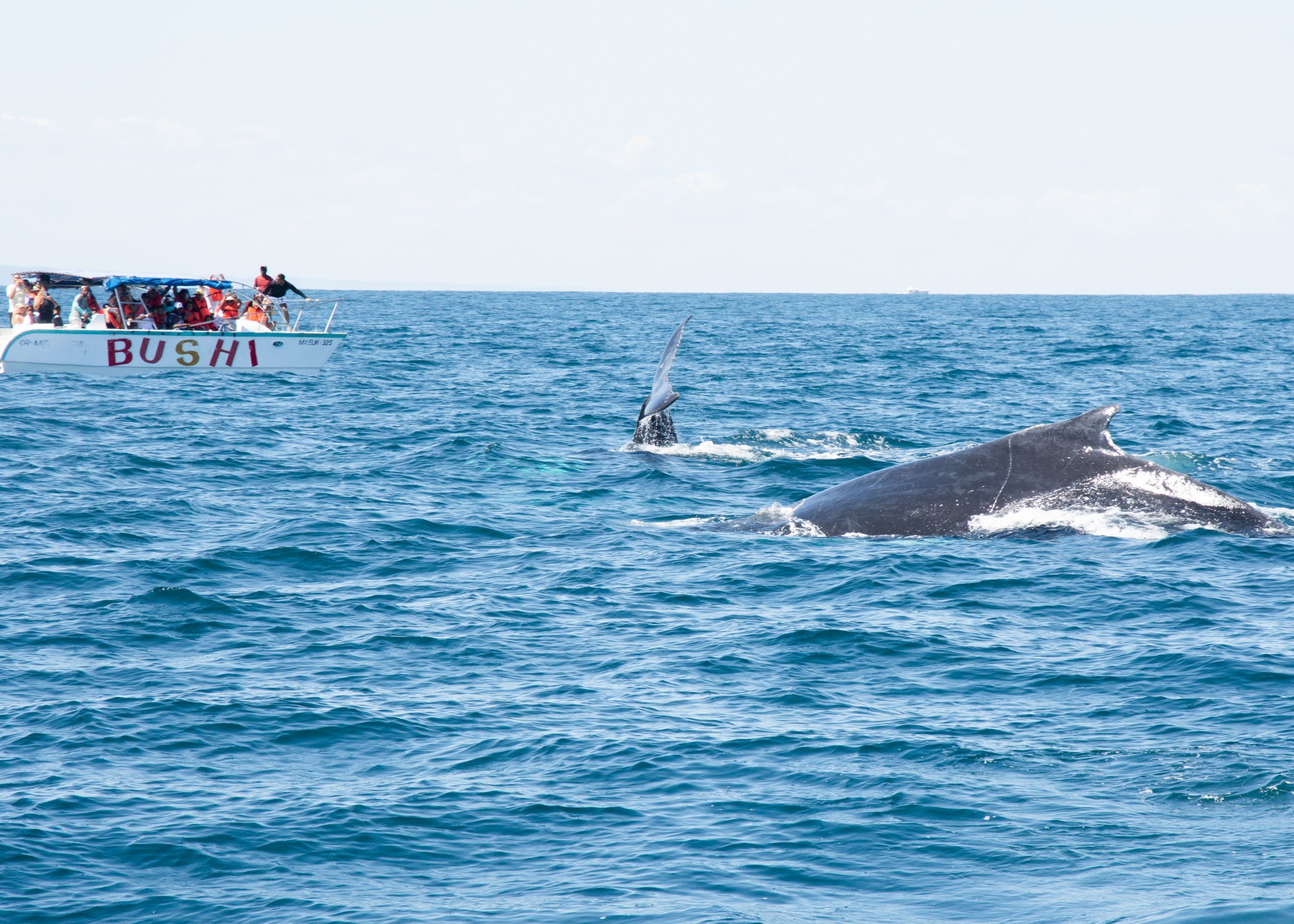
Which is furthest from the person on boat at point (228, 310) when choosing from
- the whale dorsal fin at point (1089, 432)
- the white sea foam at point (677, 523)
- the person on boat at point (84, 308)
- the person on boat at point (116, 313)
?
the whale dorsal fin at point (1089, 432)

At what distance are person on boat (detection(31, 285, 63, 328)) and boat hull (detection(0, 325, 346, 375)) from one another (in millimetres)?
658

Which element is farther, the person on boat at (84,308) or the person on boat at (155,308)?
the person on boat at (155,308)

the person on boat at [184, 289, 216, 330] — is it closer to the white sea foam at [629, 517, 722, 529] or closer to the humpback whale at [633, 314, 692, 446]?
the humpback whale at [633, 314, 692, 446]

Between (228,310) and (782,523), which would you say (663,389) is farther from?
(228,310)

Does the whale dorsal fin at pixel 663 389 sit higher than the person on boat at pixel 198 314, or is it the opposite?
the person on boat at pixel 198 314

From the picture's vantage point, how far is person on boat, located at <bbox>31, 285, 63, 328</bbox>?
34375mm

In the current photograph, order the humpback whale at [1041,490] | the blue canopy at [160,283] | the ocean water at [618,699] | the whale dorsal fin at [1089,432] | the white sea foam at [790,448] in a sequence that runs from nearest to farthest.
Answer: the ocean water at [618,699] < the whale dorsal fin at [1089,432] < the humpback whale at [1041,490] < the white sea foam at [790,448] < the blue canopy at [160,283]

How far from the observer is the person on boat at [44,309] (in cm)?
3438

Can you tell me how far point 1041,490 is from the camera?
14.0 meters

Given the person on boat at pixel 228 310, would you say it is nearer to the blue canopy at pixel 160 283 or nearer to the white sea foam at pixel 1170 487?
the blue canopy at pixel 160 283

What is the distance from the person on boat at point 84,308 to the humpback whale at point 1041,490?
26188 millimetres

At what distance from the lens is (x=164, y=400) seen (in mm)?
30422

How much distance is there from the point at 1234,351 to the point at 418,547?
138 feet

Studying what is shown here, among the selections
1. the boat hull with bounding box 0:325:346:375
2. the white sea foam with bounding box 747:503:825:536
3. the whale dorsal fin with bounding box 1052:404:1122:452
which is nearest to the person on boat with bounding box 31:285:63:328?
the boat hull with bounding box 0:325:346:375
